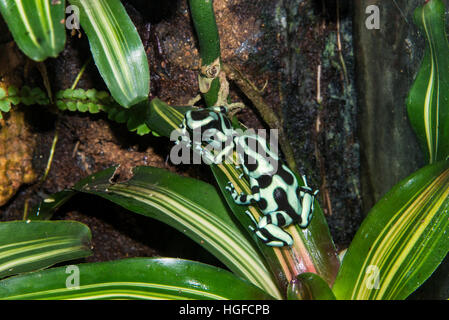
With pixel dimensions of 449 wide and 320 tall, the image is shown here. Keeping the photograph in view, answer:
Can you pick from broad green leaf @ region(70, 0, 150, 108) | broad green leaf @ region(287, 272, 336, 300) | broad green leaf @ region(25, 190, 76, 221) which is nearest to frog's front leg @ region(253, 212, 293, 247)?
broad green leaf @ region(287, 272, 336, 300)

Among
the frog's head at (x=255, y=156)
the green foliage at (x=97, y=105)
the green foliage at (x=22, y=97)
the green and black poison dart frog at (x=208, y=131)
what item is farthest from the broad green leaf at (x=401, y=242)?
the green foliage at (x=22, y=97)

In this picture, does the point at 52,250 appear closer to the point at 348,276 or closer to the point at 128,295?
the point at 128,295

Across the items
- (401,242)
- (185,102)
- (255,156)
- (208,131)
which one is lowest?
(401,242)

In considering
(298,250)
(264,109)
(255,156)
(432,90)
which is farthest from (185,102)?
(432,90)

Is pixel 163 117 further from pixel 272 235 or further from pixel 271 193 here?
pixel 272 235

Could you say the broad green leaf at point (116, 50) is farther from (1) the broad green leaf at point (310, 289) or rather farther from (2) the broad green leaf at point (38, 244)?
(1) the broad green leaf at point (310, 289)
